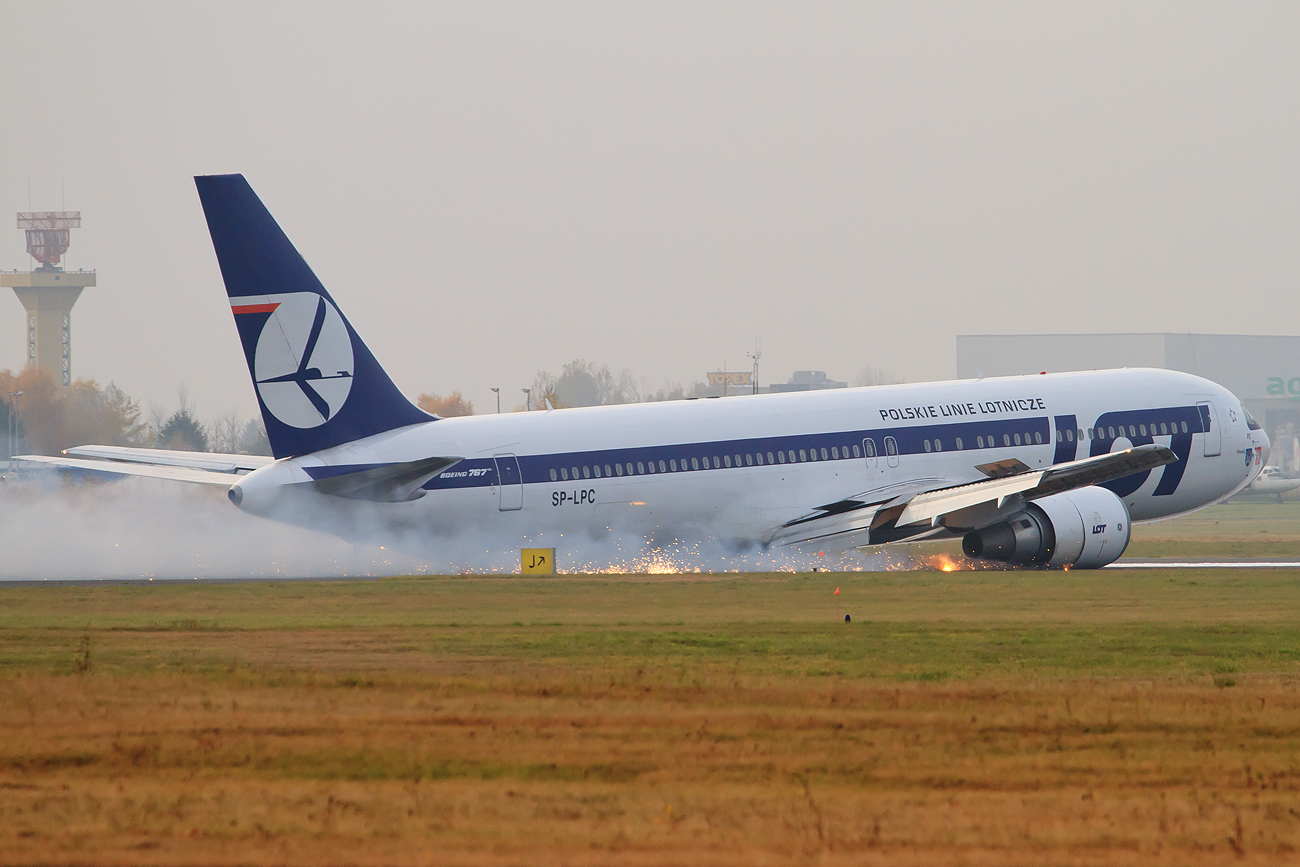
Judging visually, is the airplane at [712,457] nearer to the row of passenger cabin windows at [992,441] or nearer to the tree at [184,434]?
the row of passenger cabin windows at [992,441]

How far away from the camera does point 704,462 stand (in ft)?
114

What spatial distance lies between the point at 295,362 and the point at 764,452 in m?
10.4

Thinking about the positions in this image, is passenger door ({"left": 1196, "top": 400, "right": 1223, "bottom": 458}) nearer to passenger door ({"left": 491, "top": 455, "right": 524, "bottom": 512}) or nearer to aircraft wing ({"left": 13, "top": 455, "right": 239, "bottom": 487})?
passenger door ({"left": 491, "top": 455, "right": 524, "bottom": 512})

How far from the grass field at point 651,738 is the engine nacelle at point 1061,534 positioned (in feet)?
33.1

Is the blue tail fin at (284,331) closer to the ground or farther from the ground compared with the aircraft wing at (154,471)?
farther from the ground

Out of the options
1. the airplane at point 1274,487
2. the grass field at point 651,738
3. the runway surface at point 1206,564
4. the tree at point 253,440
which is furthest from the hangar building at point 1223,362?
the grass field at point 651,738

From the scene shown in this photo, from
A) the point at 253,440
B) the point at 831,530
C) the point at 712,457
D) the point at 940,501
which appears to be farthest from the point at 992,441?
the point at 253,440

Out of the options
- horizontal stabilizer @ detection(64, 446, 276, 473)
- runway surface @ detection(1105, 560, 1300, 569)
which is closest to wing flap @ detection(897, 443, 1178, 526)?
runway surface @ detection(1105, 560, 1300, 569)

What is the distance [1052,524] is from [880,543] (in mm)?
3780

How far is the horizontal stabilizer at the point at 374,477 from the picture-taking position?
3170cm

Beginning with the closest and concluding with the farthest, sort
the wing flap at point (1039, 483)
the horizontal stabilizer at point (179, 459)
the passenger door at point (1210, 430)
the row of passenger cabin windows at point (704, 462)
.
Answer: the row of passenger cabin windows at point (704, 462)
the wing flap at point (1039, 483)
the horizontal stabilizer at point (179, 459)
the passenger door at point (1210, 430)

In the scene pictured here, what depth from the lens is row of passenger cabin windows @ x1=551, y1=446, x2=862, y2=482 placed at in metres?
33.6

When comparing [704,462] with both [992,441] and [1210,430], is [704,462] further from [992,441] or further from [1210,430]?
[1210,430]

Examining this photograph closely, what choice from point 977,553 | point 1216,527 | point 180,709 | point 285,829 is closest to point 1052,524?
point 977,553
